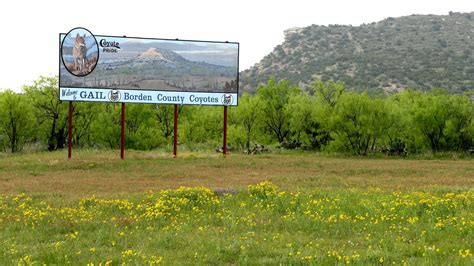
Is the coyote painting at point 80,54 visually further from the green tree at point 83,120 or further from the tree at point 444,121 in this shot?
the tree at point 444,121

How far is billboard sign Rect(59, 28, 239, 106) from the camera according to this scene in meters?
32.8

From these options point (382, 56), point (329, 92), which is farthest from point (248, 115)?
point (382, 56)

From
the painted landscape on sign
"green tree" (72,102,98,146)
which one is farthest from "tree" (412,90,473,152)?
"green tree" (72,102,98,146)

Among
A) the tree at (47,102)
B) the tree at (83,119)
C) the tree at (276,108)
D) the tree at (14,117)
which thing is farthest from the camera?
the tree at (276,108)

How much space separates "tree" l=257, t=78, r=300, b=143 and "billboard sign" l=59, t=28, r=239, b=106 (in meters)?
18.1

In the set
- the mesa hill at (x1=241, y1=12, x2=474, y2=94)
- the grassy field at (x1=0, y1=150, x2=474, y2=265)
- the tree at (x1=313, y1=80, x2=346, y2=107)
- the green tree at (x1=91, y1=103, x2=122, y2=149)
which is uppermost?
the mesa hill at (x1=241, y1=12, x2=474, y2=94)

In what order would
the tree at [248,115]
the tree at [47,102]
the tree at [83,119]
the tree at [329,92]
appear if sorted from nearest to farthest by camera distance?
the tree at [47,102], the tree at [83,119], the tree at [329,92], the tree at [248,115]

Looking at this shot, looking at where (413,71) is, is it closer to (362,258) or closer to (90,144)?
(90,144)

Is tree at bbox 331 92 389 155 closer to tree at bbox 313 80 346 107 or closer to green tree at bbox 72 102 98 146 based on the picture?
tree at bbox 313 80 346 107

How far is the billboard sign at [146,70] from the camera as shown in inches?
1291

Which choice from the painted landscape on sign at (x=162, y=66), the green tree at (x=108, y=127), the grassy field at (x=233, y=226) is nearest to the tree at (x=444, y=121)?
the painted landscape on sign at (x=162, y=66)

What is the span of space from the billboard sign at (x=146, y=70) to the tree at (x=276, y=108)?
18.1m

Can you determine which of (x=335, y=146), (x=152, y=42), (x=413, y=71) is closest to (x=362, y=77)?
(x=413, y=71)

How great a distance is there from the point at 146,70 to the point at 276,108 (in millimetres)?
21958
